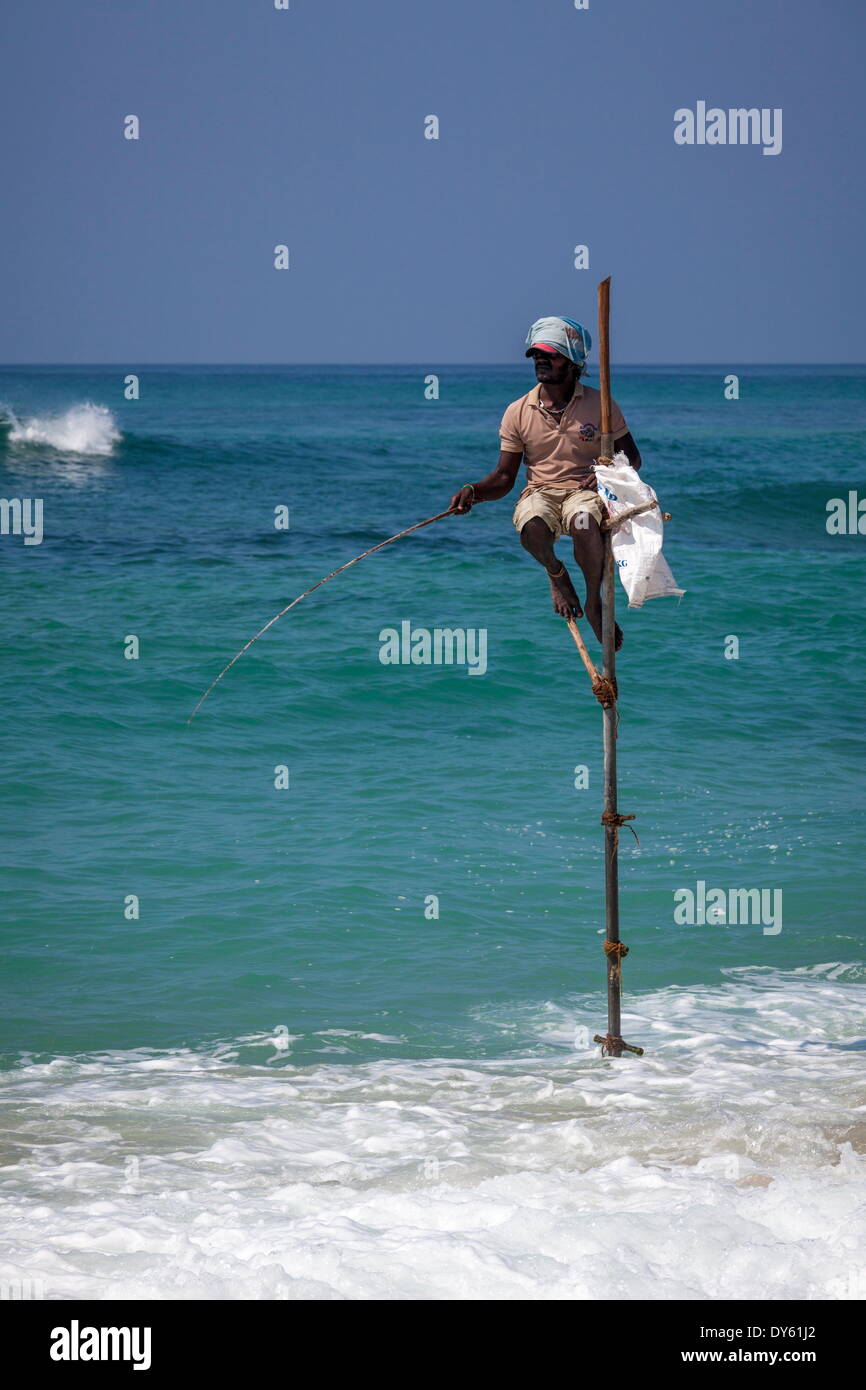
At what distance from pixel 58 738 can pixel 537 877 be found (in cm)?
514

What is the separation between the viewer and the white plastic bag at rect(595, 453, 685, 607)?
5.99m

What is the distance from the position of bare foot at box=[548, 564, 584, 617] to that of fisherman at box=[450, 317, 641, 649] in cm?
3

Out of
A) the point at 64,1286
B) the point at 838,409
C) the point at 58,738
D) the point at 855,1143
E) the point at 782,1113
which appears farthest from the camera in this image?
the point at 838,409

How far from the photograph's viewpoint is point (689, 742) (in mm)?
13289

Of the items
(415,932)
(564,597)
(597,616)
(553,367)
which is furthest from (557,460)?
(415,932)

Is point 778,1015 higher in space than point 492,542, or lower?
lower

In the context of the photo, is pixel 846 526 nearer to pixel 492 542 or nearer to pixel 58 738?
pixel 492 542

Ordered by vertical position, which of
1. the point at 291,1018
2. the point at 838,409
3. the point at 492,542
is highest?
the point at 838,409

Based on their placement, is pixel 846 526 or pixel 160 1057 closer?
pixel 160 1057

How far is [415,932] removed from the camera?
30.4ft

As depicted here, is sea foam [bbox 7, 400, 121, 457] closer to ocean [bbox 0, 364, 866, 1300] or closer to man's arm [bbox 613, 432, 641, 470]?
ocean [bbox 0, 364, 866, 1300]

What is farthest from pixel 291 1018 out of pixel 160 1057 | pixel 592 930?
pixel 592 930
